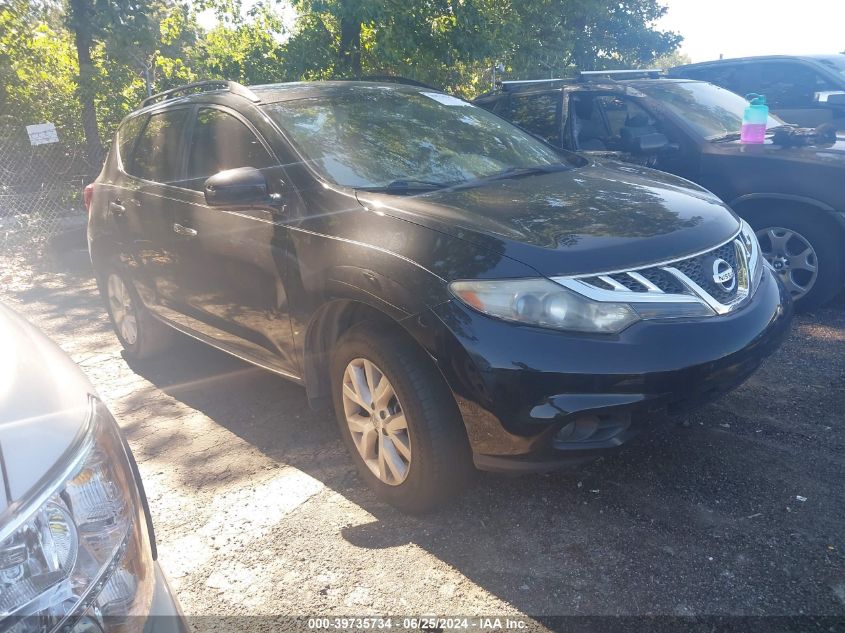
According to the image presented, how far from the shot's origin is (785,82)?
8344 millimetres

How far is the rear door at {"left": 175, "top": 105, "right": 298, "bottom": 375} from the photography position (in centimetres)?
341

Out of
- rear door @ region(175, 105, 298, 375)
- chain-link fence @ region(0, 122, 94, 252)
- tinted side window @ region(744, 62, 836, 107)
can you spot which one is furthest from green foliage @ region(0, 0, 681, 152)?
rear door @ region(175, 105, 298, 375)

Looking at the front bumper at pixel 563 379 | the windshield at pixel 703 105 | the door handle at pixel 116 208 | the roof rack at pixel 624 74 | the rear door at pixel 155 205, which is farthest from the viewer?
the roof rack at pixel 624 74

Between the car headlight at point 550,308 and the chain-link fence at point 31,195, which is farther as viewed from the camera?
the chain-link fence at point 31,195

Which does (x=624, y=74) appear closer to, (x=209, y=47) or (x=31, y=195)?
(x=209, y=47)

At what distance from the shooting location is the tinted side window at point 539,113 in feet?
20.2

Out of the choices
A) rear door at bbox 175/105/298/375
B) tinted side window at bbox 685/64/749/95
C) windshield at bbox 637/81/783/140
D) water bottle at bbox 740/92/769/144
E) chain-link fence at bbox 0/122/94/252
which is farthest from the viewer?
chain-link fence at bbox 0/122/94/252

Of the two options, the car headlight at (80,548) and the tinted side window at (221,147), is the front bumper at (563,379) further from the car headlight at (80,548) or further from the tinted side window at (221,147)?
the tinted side window at (221,147)

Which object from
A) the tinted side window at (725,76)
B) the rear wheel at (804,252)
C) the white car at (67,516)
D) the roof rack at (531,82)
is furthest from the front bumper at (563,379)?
the tinted side window at (725,76)

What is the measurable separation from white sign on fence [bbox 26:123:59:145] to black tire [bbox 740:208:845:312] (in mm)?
8331

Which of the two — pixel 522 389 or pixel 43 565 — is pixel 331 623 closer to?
pixel 522 389

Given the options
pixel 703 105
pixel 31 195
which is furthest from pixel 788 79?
pixel 31 195

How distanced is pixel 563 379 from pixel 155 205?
112 inches

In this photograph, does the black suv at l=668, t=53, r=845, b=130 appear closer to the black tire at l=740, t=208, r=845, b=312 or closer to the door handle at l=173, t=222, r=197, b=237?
the black tire at l=740, t=208, r=845, b=312
